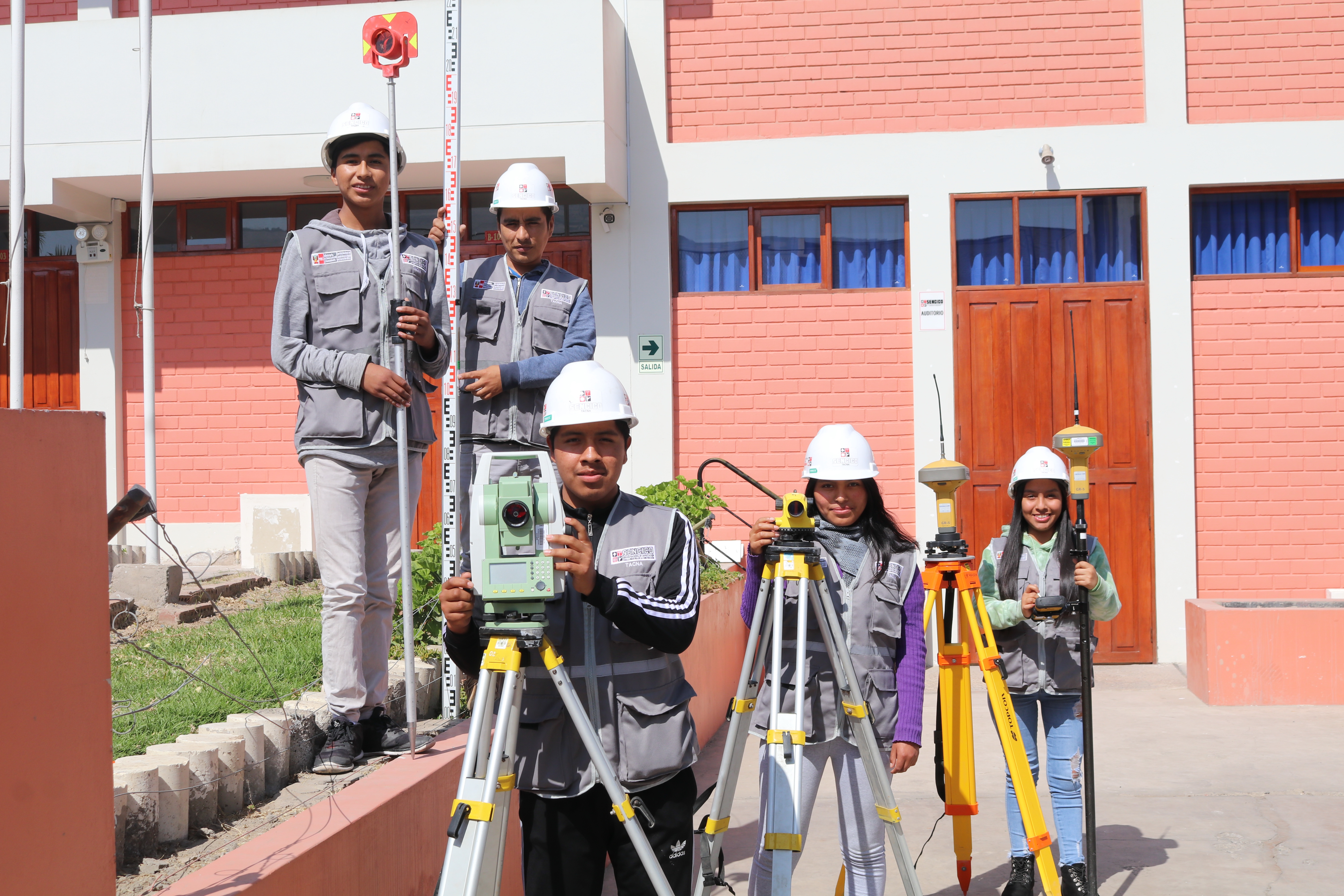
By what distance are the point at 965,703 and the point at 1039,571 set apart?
747 mm

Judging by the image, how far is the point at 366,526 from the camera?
13.1ft

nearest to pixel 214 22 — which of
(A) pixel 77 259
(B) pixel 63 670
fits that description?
(A) pixel 77 259

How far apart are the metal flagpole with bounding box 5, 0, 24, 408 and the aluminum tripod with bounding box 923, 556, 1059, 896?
2.76 metres

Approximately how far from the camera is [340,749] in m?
3.80

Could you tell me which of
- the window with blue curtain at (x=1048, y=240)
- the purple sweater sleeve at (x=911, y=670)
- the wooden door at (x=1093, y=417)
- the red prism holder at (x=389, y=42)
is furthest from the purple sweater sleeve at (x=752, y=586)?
the window with blue curtain at (x=1048, y=240)

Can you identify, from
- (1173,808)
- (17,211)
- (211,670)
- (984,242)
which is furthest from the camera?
(984,242)

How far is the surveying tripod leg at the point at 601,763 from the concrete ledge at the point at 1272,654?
21.4 feet

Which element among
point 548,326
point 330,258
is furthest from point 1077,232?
point 330,258

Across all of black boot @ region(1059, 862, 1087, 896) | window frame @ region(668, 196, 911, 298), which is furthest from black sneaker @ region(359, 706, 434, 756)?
window frame @ region(668, 196, 911, 298)

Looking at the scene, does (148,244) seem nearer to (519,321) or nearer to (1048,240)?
(519,321)

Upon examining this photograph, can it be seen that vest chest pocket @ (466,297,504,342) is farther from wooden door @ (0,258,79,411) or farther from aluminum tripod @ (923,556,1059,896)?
wooden door @ (0,258,79,411)

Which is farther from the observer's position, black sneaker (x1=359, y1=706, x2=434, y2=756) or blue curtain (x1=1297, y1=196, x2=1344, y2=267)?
blue curtain (x1=1297, y1=196, x2=1344, y2=267)

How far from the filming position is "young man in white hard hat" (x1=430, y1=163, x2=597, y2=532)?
4.24 meters

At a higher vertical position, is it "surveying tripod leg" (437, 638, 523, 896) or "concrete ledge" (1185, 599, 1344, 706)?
"surveying tripod leg" (437, 638, 523, 896)
